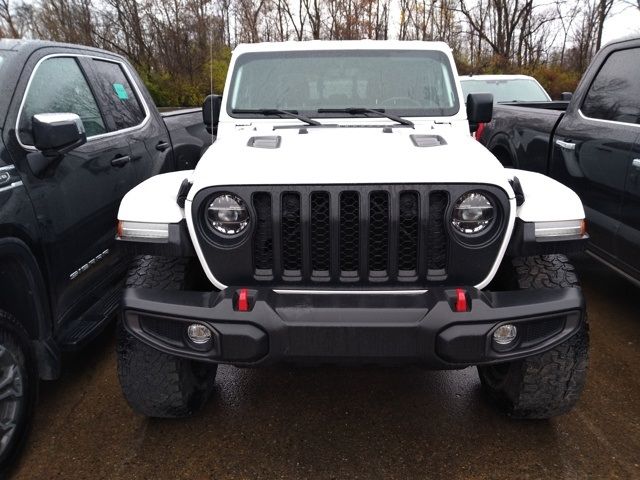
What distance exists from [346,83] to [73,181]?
1806mm

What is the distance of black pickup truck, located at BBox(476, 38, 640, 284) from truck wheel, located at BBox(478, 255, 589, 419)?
1.41 metres

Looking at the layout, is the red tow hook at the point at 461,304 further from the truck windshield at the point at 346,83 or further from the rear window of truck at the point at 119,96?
the rear window of truck at the point at 119,96

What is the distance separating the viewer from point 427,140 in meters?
2.78

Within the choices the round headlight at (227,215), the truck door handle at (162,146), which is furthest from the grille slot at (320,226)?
the truck door handle at (162,146)

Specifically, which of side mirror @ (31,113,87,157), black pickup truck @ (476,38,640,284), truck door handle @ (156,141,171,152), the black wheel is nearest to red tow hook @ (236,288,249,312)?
the black wheel

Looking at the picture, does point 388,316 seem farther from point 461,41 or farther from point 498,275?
point 461,41

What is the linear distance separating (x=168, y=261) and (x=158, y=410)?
74 centimetres

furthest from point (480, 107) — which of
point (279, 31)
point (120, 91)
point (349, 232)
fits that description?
point (279, 31)

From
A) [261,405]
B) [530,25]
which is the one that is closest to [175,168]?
[261,405]

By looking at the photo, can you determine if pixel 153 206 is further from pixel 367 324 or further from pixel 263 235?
pixel 367 324

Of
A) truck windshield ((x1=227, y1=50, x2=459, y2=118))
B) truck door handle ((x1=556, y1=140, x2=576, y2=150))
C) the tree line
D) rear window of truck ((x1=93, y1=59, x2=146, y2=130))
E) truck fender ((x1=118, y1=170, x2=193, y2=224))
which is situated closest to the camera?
truck fender ((x1=118, y1=170, x2=193, y2=224))

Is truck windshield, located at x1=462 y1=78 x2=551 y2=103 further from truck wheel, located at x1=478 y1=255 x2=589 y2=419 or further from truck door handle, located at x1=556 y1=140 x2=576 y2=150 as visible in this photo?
truck wheel, located at x1=478 y1=255 x2=589 y2=419

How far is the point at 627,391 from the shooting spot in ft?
Answer: 10.0

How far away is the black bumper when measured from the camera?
6.95 feet
